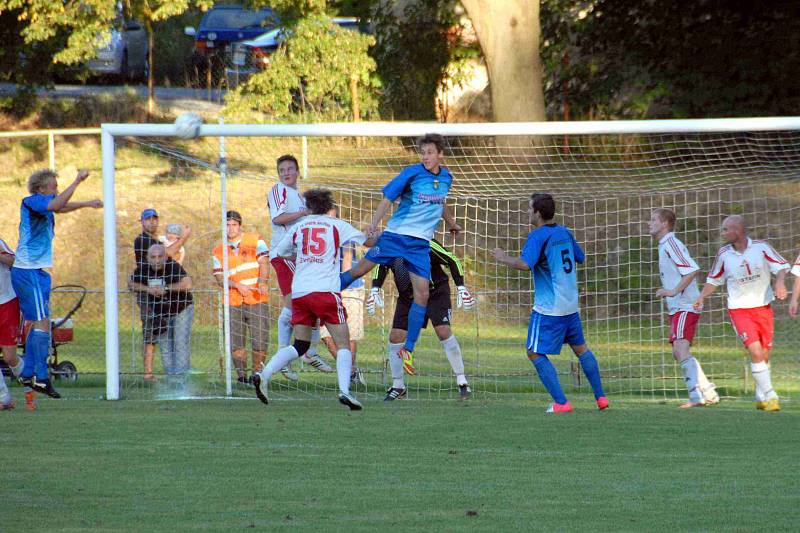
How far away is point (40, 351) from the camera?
31.1 feet

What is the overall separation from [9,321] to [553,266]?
4471 mm

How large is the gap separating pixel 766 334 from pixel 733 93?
13.5m

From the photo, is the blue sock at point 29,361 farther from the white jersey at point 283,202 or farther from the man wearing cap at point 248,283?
the man wearing cap at point 248,283

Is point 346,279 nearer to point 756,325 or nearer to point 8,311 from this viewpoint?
point 8,311

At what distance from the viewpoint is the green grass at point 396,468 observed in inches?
→ 207

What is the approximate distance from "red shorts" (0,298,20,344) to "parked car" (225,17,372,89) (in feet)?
47.1

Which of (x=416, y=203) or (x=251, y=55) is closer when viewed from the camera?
Answer: (x=416, y=203)

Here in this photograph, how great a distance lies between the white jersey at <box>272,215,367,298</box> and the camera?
8.78 meters

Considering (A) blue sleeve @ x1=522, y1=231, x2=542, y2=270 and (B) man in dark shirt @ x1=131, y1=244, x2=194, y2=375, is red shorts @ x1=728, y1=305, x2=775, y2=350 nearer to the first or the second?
(A) blue sleeve @ x1=522, y1=231, x2=542, y2=270

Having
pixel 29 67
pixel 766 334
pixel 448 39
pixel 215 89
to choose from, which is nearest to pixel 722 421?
pixel 766 334

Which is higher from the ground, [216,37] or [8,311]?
[216,37]

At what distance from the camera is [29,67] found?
76.4 feet

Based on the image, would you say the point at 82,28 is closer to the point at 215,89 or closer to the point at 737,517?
the point at 215,89

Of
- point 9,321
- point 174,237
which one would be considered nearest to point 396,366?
point 9,321
